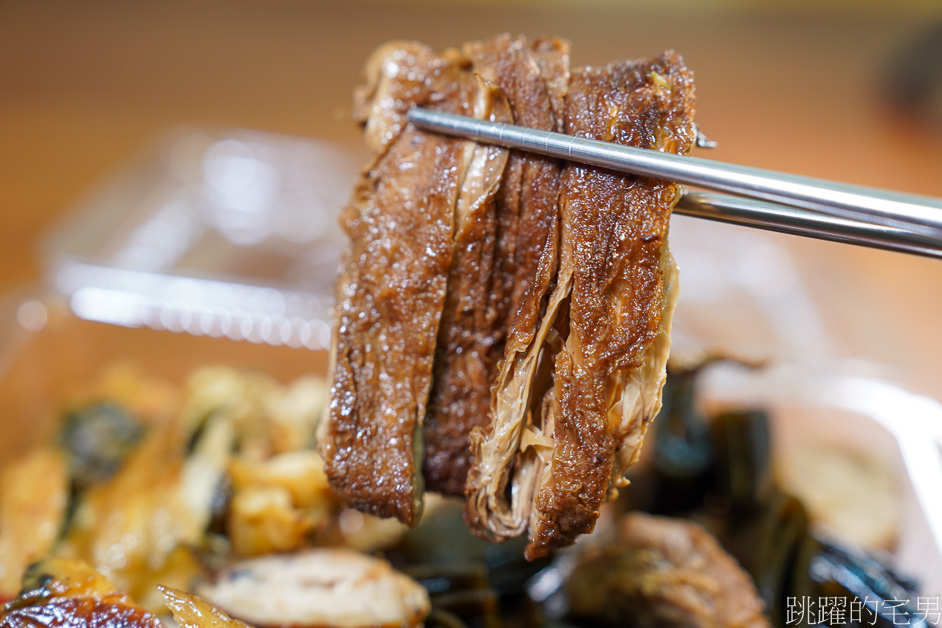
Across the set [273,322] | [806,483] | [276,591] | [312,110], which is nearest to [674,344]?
[806,483]

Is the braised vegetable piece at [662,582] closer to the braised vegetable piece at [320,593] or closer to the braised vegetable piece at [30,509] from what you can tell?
the braised vegetable piece at [320,593]

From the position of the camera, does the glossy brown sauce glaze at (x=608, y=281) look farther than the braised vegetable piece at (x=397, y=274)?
No

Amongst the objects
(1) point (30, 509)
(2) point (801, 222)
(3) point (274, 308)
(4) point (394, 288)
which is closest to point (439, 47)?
(3) point (274, 308)

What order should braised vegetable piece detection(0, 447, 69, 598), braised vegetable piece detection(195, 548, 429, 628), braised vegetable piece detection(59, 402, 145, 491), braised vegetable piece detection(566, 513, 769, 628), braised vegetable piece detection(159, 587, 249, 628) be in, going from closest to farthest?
braised vegetable piece detection(159, 587, 249, 628), braised vegetable piece detection(195, 548, 429, 628), braised vegetable piece detection(566, 513, 769, 628), braised vegetable piece detection(0, 447, 69, 598), braised vegetable piece detection(59, 402, 145, 491)

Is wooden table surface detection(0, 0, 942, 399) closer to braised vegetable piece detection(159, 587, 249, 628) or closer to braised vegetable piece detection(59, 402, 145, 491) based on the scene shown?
braised vegetable piece detection(59, 402, 145, 491)

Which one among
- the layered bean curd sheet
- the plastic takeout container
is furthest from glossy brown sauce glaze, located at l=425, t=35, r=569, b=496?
the plastic takeout container

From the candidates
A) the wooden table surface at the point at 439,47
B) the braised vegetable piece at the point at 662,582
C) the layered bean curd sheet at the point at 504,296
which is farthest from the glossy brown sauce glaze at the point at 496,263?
the wooden table surface at the point at 439,47

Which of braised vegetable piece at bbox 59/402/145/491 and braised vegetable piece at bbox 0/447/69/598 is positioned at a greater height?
braised vegetable piece at bbox 59/402/145/491
